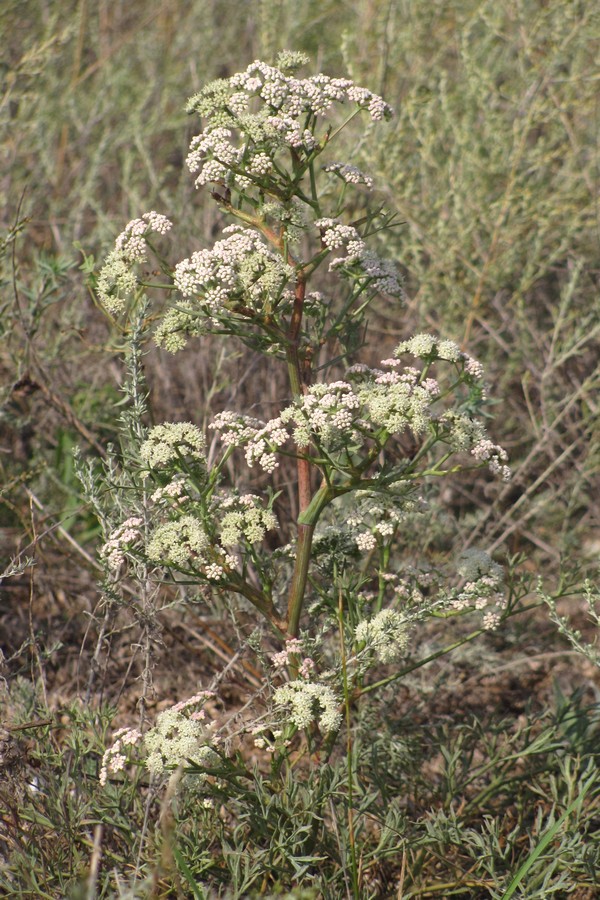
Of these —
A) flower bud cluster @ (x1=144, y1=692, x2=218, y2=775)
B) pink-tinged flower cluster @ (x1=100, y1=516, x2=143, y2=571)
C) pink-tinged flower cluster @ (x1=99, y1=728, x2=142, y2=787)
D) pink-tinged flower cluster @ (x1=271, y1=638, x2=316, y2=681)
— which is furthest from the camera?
pink-tinged flower cluster @ (x1=271, y1=638, x2=316, y2=681)

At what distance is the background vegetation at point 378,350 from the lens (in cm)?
244

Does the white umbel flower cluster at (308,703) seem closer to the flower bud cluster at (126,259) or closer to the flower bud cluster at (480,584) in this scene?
the flower bud cluster at (480,584)

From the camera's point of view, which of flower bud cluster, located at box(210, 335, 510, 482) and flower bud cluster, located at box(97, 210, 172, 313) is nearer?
flower bud cluster, located at box(210, 335, 510, 482)

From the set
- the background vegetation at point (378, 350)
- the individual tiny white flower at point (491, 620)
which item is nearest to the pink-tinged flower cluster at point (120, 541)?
the background vegetation at point (378, 350)

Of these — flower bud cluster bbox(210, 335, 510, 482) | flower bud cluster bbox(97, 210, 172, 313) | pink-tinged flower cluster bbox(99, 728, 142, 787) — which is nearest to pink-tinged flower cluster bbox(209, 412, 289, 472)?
flower bud cluster bbox(210, 335, 510, 482)

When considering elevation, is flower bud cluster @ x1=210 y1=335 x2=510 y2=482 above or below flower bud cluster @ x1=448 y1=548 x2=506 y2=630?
above

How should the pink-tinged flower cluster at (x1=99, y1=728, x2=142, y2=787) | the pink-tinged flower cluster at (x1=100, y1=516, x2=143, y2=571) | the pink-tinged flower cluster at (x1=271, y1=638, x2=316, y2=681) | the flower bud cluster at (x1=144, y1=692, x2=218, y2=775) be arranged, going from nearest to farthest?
the flower bud cluster at (x1=144, y1=692, x2=218, y2=775) < the pink-tinged flower cluster at (x1=99, y1=728, x2=142, y2=787) < the pink-tinged flower cluster at (x1=100, y1=516, x2=143, y2=571) < the pink-tinged flower cluster at (x1=271, y1=638, x2=316, y2=681)

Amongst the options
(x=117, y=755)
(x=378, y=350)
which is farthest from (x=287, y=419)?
(x=378, y=350)

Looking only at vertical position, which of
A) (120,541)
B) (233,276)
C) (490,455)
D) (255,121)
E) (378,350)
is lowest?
(378,350)

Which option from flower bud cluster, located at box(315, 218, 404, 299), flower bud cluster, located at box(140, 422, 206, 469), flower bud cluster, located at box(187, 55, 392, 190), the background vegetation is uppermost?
flower bud cluster, located at box(187, 55, 392, 190)

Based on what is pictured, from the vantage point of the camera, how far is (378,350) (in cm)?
472

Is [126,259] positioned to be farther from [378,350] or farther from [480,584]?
[378,350]

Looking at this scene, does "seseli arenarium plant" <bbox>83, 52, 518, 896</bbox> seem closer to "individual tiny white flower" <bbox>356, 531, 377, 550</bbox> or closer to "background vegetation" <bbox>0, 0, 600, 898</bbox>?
"individual tiny white flower" <bbox>356, 531, 377, 550</bbox>

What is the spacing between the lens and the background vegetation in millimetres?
2436
